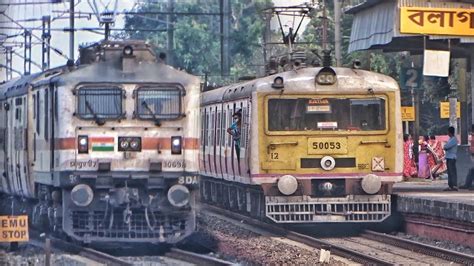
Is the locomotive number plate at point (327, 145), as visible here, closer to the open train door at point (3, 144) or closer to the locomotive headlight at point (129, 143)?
the locomotive headlight at point (129, 143)

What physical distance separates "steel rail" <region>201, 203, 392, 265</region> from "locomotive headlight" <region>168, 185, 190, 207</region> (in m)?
2.40

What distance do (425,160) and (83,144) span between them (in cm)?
2060

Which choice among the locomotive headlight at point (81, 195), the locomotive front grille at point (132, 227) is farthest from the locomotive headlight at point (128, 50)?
the locomotive front grille at point (132, 227)

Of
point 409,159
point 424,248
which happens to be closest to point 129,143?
point 424,248

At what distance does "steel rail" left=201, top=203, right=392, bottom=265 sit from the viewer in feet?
55.0

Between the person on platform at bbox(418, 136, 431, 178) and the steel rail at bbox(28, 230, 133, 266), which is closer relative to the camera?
the steel rail at bbox(28, 230, 133, 266)

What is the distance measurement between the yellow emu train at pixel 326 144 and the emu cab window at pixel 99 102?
3717 millimetres

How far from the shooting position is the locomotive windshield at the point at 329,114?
20.7 m

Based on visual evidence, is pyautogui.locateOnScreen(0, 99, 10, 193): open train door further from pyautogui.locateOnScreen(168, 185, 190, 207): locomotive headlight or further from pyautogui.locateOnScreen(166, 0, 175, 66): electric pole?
pyautogui.locateOnScreen(168, 185, 190, 207): locomotive headlight

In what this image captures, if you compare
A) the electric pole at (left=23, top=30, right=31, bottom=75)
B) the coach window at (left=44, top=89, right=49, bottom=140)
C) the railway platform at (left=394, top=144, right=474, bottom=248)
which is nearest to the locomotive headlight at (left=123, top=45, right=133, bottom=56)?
the coach window at (left=44, top=89, right=49, bottom=140)

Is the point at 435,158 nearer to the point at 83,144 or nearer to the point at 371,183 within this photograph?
the point at 371,183

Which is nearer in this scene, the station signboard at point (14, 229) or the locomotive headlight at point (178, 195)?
the station signboard at point (14, 229)

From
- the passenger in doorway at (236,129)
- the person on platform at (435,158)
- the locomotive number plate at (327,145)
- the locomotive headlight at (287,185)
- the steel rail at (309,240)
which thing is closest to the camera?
the steel rail at (309,240)

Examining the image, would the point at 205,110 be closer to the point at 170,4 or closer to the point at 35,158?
the point at 170,4
